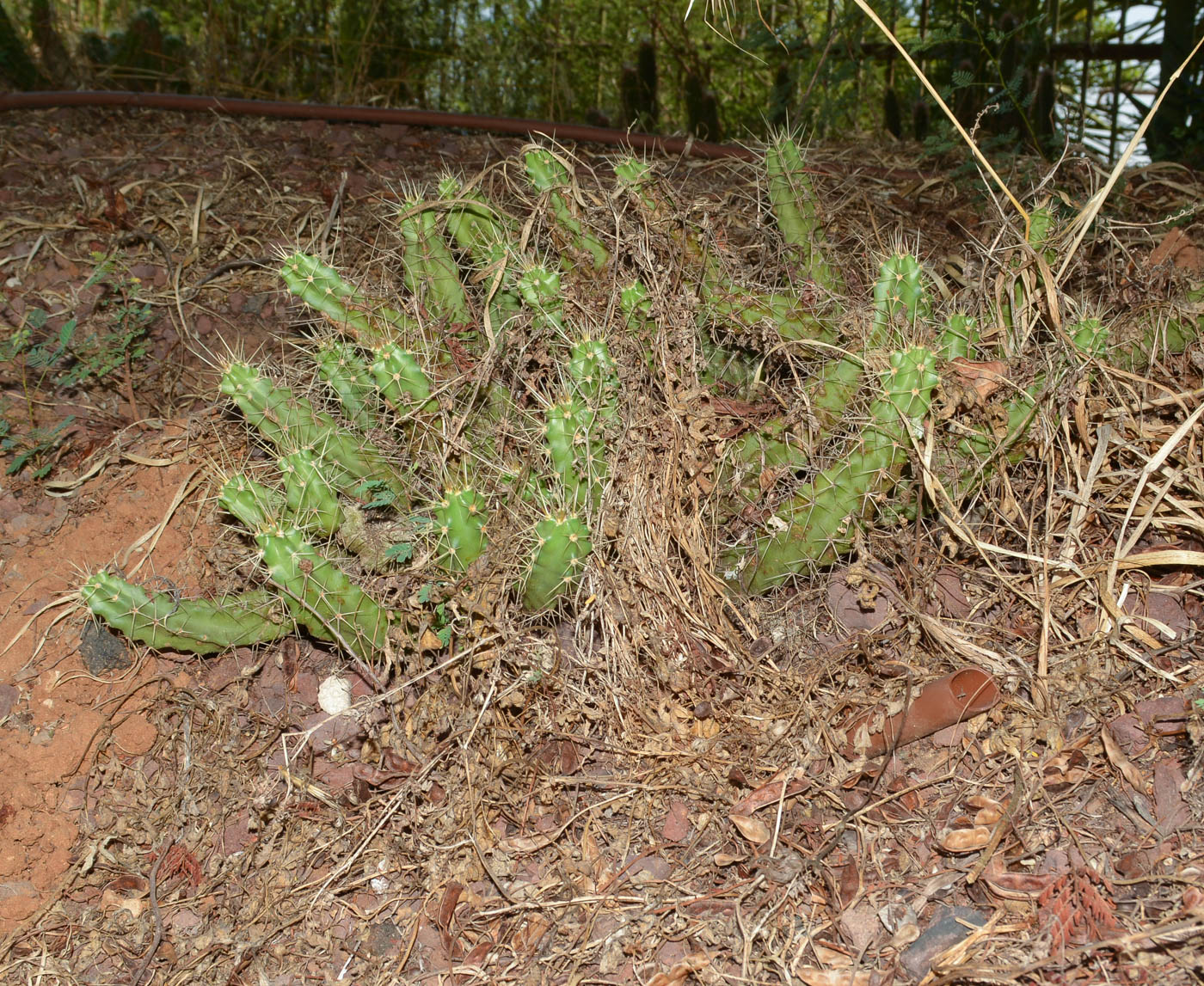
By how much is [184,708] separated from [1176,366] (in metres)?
2.82

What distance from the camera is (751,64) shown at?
236 inches

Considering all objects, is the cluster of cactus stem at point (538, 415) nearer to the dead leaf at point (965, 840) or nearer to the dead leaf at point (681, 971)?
the dead leaf at point (965, 840)

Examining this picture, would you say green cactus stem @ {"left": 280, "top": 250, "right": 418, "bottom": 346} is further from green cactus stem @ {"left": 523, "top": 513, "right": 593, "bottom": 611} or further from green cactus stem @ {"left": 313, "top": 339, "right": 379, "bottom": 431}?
green cactus stem @ {"left": 523, "top": 513, "right": 593, "bottom": 611}

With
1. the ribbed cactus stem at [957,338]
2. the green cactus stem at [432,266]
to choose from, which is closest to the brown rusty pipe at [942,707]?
the ribbed cactus stem at [957,338]

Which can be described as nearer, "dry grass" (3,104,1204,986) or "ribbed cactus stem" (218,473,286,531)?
"dry grass" (3,104,1204,986)

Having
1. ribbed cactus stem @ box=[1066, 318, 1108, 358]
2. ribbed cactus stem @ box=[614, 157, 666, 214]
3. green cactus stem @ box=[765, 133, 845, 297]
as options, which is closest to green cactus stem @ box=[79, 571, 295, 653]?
ribbed cactus stem @ box=[614, 157, 666, 214]

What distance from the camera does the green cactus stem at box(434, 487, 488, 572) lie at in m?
2.31

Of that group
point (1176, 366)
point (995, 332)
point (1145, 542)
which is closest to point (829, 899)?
point (1145, 542)

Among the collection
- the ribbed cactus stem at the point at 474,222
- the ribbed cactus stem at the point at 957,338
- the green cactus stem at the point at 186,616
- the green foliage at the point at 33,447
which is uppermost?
the ribbed cactus stem at the point at 474,222

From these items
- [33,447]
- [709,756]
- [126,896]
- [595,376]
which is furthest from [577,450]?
[33,447]

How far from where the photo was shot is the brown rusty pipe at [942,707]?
229 cm

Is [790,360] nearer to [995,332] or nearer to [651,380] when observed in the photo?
[651,380]

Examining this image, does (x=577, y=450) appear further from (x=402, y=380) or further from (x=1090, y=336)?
(x=1090, y=336)

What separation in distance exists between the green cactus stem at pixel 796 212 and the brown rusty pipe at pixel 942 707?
120 cm
